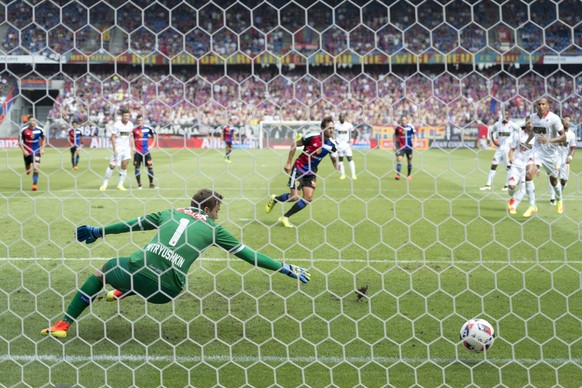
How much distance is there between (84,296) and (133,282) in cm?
37

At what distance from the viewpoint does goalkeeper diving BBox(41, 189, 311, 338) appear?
4.46m

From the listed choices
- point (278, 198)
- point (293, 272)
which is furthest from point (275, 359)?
point (278, 198)

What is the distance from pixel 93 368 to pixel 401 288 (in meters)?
2.92

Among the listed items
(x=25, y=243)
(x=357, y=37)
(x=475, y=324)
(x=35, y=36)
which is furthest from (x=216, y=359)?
(x=357, y=37)

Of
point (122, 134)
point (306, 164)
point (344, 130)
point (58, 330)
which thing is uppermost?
point (58, 330)

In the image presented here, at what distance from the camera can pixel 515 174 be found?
1139cm

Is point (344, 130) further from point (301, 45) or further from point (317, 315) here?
point (317, 315)

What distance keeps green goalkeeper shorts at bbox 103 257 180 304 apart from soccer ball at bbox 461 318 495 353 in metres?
1.95

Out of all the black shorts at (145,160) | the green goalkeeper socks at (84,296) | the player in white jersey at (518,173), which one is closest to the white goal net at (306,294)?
the green goalkeeper socks at (84,296)

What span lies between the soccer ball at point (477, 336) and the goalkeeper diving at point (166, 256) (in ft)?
3.62

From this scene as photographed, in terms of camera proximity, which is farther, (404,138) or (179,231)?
(404,138)

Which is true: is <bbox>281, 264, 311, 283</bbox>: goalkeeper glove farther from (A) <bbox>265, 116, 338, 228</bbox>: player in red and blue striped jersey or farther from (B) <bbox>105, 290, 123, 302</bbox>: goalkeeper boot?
(A) <bbox>265, 116, 338, 228</bbox>: player in red and blue striped jersey

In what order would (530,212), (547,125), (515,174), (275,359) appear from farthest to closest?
(515,174) < (530,212) < (547,125) < (275,359)

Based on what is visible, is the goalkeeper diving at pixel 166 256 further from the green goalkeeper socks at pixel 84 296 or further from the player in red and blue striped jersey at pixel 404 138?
the player in red and blue striped jersey at pixel 404 138
